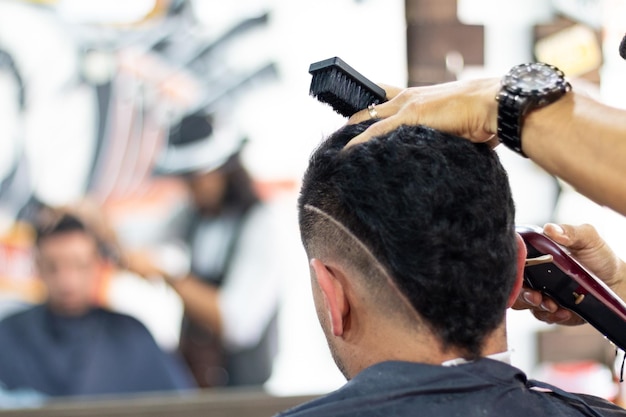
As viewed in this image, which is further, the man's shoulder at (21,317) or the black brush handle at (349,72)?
the man's shoulder at (21,317)

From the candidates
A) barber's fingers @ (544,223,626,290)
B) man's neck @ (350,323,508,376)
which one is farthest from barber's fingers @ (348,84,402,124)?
barber's fingers @ (544,223,626,290)

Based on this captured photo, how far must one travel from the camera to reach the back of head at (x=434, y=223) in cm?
97

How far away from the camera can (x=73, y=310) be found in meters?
3.02

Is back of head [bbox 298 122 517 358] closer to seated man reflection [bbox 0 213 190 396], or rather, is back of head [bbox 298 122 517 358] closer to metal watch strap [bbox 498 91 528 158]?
metal watch strap [bbox 498 91 528 158]

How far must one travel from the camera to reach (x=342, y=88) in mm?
1068

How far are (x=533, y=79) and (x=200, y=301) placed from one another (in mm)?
2288

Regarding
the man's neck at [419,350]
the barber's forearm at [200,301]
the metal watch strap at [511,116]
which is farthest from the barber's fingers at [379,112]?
the barber's forearm at [200,301]

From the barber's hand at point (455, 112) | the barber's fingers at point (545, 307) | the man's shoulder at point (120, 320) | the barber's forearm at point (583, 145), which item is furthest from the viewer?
the man's shoulder at point (120, 320)

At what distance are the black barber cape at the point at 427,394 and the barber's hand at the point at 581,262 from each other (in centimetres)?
27

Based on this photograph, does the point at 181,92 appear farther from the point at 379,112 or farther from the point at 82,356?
the point at 379,112

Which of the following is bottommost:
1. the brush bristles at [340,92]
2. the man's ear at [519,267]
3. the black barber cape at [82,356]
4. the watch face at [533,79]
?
the black barber cape at [82,356]

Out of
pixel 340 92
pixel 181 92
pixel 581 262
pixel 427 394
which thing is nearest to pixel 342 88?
pixel 340 92

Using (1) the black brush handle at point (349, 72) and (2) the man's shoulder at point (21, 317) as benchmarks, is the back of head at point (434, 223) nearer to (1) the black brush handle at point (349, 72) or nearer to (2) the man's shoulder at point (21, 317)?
(1) the black brush handle at point (349, 72)

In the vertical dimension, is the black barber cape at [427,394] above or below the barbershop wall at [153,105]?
above
